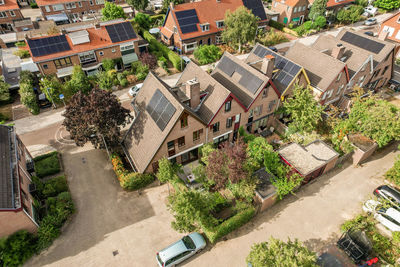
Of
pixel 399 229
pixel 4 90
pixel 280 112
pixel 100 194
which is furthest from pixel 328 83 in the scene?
pixel 4 90

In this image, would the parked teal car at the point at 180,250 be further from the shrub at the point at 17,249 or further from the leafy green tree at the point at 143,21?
the leafy green tree at the point at 143,21

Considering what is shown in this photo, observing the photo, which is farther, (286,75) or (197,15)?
(197,15)

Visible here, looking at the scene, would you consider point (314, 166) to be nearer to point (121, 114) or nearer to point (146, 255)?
point (146, 255)

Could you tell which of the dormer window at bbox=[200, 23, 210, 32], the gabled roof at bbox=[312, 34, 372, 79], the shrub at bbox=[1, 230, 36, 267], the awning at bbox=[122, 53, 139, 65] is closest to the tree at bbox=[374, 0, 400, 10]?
the gabled roof at bbox=[312, 34, 372, 79]

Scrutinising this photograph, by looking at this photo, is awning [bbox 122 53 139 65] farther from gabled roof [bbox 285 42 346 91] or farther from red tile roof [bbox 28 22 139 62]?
gabled roof [bbox 285 42 346 91]

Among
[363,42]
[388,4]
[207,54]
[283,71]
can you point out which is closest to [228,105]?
[283,71]

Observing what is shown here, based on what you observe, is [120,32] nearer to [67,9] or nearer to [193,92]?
[193,92]
